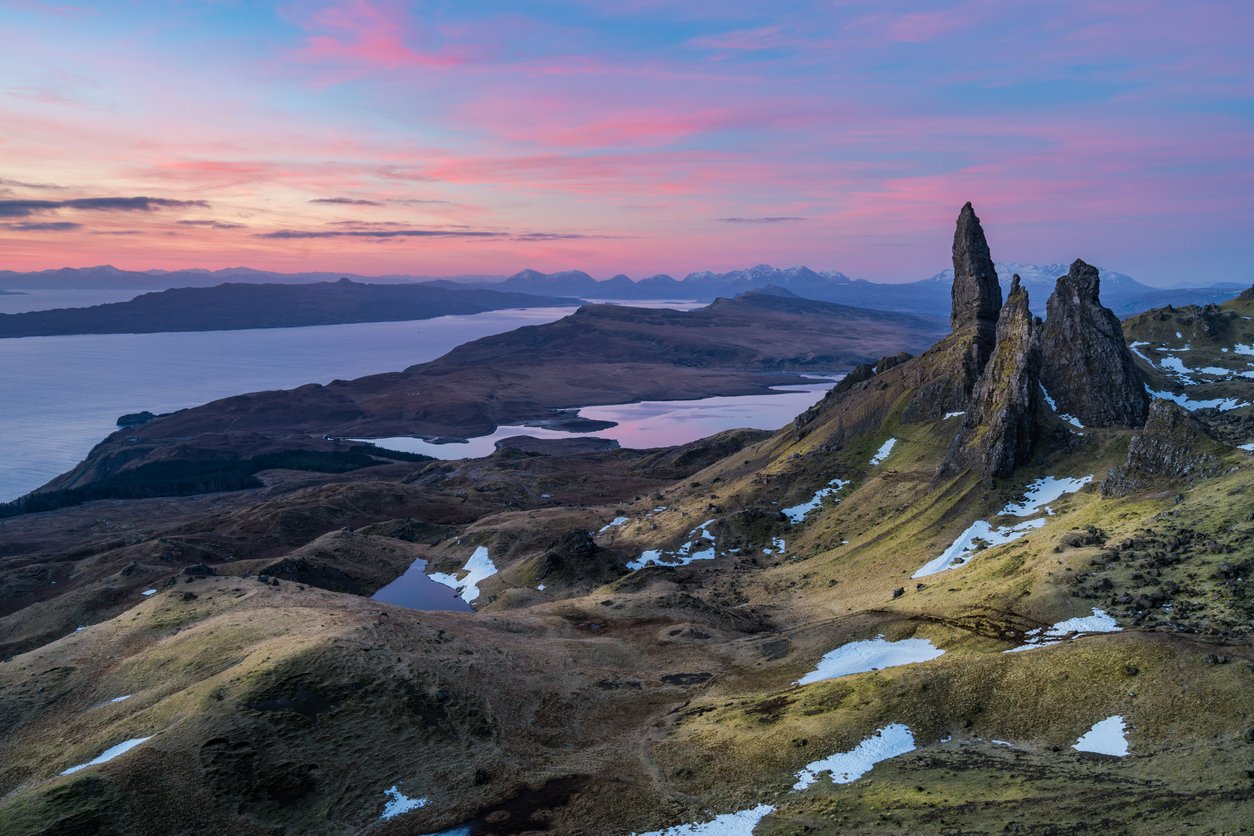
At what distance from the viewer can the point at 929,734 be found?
48281 mm

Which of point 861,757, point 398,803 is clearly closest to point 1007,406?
point 861,757

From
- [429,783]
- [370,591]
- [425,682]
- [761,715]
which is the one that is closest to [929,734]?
[761,715]

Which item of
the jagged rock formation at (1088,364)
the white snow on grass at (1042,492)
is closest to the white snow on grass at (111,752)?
the white snow on grass at (1042,492)

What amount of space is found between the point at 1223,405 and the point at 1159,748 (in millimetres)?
108756

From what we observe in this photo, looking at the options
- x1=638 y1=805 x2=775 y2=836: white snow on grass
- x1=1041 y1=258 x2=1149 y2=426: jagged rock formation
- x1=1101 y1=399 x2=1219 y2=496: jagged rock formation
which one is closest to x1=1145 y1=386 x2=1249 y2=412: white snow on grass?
x1=1041 y1=258 x2=1149 y2=426: jagged rock formation

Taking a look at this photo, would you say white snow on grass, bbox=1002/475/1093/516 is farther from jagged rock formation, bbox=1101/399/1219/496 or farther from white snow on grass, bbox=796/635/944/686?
white snow on grass, bbox=796/635/944/686

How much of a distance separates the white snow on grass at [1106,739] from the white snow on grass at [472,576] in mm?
94828

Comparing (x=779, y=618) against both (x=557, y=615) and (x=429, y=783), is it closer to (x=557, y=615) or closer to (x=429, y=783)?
(x=557, y=615)

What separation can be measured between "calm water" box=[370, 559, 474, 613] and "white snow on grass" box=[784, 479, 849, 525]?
5073cm

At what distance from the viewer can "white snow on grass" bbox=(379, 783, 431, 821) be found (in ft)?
160

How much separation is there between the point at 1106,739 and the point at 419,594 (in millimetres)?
106792

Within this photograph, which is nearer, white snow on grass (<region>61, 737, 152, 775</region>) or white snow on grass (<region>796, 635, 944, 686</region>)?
white snow on grass (<region>61, 737, 152, 775</region>)

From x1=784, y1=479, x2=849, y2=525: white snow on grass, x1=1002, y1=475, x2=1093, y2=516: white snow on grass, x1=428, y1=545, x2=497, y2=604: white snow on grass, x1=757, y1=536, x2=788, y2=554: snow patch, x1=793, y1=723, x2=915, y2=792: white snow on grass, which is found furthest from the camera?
x1=428, y1=545, x2=497, y2=604: white snow on grass

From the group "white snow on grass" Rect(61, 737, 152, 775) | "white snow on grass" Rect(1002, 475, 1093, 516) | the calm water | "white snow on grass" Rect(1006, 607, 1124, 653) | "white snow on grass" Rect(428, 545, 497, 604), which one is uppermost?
"white snow on grass" Rect(1002, 475, 1093, 516)
